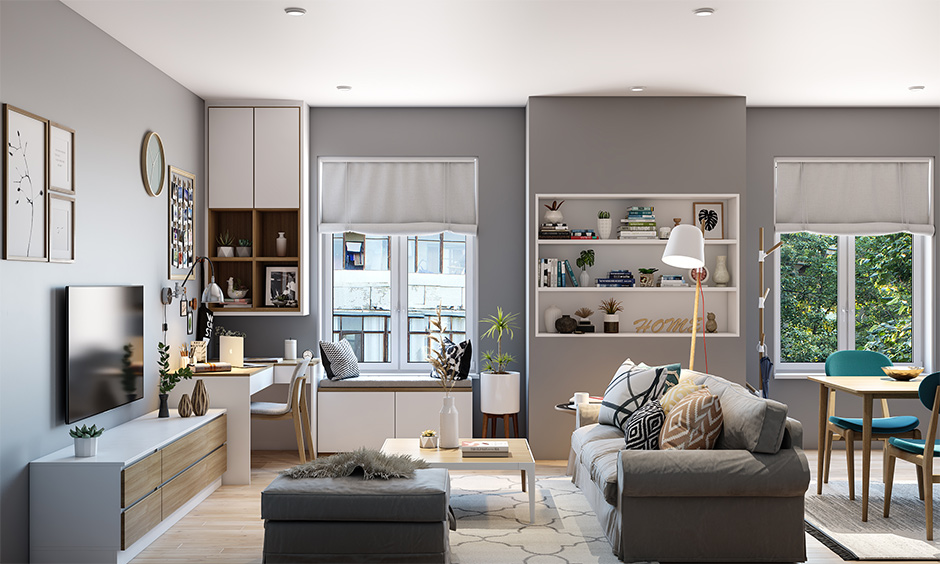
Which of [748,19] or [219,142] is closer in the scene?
[748,19]

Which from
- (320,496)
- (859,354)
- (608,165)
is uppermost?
(608,165)

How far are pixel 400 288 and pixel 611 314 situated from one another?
178 centimetres

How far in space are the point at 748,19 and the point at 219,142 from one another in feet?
13.2

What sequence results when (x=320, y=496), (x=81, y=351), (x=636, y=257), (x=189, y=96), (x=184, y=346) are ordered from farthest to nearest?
(x=636, y=257) → (x=189, y=96) → (x=184, y=346) → (x=81, y=351) → (x=320, y=496)

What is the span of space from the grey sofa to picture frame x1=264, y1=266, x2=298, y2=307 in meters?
3.48

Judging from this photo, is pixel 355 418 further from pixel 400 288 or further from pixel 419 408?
pixel 400 288

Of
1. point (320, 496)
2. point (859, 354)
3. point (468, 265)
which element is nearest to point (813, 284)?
point (859, 354)

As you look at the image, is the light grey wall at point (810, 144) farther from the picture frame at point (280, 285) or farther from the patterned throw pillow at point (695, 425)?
the picture frame at point (280, 285)

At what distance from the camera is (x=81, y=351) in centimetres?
399

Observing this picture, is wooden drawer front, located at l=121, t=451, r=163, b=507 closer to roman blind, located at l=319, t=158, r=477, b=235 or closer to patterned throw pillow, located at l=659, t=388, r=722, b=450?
patterned throw pillow, located at l=659, t=388, r=722, b=450

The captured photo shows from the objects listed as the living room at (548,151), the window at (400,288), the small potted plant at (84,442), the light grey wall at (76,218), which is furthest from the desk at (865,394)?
the light grey wall at (76,218)

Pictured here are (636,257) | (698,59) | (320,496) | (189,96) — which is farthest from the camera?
(636,257)

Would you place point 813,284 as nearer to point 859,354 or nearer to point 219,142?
point 859,354

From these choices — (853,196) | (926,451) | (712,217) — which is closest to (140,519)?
(926,451)
